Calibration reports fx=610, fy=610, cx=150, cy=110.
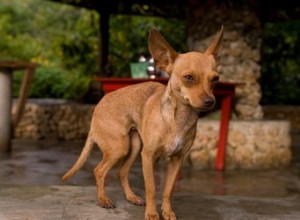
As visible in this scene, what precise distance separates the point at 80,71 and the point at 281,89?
195 inches

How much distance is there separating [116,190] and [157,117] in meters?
1.18

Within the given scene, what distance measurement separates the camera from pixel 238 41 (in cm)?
923

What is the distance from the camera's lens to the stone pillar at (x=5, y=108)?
9219 millimetres

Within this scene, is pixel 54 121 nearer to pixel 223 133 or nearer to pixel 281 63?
pixel 223 133

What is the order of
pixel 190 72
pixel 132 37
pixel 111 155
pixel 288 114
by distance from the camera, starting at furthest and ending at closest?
pixel 132 37
pixel 288 114
pixel 111 155
pixel 190 72

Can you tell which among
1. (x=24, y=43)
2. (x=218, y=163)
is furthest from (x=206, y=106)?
(x=24, y=43)

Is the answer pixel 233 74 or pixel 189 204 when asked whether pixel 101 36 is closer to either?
pixel 233 74

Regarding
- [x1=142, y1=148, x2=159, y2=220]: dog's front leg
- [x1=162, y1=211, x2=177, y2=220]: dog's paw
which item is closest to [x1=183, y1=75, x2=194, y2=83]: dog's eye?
[x1=142, y1=148, x2=159, y2=220]: dog's front leg

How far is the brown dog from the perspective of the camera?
143 inches

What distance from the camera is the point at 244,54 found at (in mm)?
9305

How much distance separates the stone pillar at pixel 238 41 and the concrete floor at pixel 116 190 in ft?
4.04

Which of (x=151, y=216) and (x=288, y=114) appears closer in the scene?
(x=151, y=216)

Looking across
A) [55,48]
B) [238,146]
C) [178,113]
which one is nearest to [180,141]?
[178,113]

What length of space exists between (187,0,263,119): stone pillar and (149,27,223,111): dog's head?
5.37 metres
